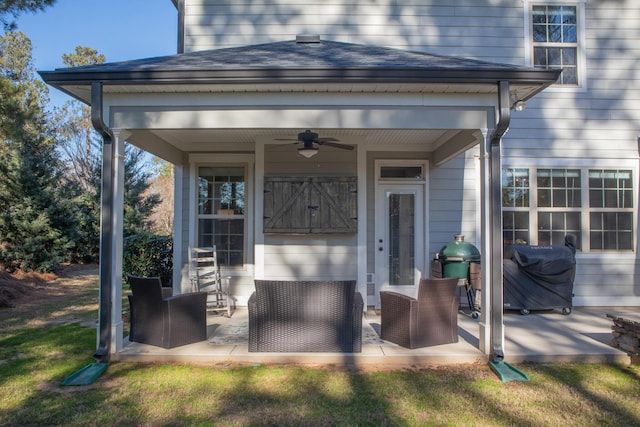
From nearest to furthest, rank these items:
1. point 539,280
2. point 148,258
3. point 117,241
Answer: point 117,241
point 539,280
point 148,258

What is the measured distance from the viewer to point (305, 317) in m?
4.04

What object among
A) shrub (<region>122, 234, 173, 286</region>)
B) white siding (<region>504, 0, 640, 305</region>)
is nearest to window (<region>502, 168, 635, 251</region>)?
white siding (<region>504, 0, 640, 305</region>)

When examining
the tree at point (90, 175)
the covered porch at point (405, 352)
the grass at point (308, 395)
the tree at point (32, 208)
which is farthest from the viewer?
the tree at point (90, 175)

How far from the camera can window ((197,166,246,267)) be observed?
6.36 m

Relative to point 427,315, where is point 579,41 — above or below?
above

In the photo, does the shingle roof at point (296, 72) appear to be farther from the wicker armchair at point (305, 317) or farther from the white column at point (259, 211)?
the wicker armchair at point (305, 317)

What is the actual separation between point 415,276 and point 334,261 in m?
1.45

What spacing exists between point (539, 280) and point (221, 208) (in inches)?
197

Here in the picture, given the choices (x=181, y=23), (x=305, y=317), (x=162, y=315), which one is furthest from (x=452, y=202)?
(x=181, y=23)

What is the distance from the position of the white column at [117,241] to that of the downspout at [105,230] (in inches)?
1.4

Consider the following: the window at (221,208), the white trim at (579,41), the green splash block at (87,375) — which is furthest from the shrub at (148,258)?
the white trim at (579,41)

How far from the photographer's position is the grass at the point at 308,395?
2900mm

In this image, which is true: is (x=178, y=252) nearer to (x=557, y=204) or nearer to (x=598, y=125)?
(x=557, y=204)

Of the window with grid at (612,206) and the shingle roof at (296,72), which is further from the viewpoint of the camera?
the window with grid at (612,206)
